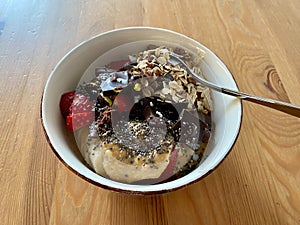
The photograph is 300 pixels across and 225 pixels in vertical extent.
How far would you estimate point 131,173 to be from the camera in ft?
1.81

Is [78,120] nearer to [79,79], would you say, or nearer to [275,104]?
[79,79]

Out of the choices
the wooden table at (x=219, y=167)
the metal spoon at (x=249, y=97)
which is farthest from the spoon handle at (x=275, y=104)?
the wooden table at (x=219, y=167)

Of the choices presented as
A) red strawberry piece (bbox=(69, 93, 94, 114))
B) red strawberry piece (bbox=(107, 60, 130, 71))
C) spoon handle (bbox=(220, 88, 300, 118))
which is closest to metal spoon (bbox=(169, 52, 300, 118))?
spoon handle (bbox=(220, 88, 300, 118))

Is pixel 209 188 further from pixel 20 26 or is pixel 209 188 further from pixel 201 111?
pixel 20 26

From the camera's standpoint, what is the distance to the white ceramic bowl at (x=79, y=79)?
1.61 feet

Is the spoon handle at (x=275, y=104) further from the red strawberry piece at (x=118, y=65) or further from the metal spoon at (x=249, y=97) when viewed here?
the red strawberry piece at (x=118, y=65)

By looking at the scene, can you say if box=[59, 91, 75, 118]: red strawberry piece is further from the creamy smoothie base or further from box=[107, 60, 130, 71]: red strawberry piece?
box=[107, 60, 130, 71]: red strawberry piece

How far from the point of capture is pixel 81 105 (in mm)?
619

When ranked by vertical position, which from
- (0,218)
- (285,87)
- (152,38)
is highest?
(152,38)

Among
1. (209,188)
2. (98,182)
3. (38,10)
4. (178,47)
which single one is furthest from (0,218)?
(38,10)

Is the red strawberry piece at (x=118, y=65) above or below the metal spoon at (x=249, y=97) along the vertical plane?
below

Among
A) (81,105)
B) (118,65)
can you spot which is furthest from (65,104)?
(118,65)

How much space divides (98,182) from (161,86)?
25 centimetres

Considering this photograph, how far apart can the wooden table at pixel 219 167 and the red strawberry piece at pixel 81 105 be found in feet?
0.38
